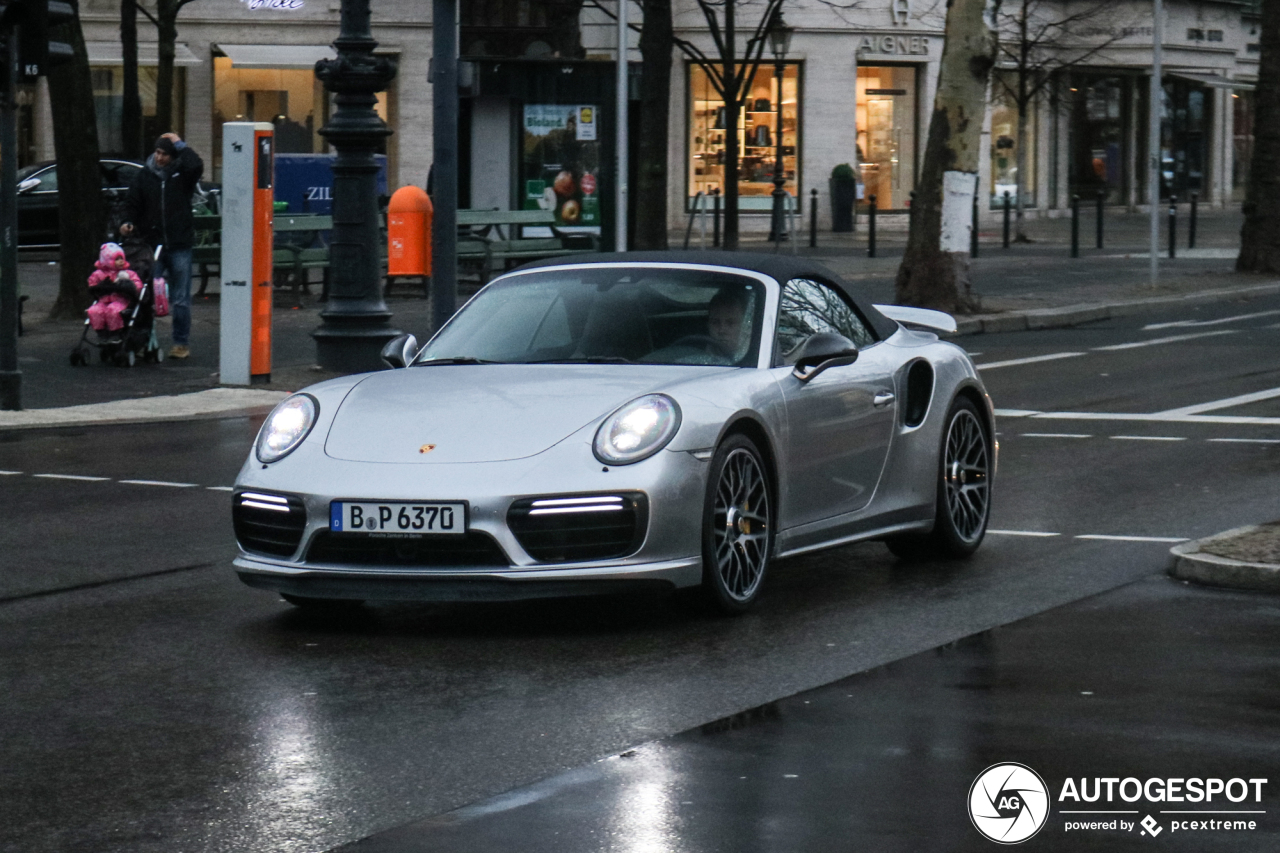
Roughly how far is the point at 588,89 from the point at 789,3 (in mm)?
10112

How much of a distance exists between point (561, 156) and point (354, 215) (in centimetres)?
1989

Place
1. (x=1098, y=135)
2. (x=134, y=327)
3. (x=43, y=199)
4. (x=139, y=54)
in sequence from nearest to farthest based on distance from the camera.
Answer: (x=134, y=327) → (x=43, y=199) → (x=139, y=54) → (x=1098, y=135)

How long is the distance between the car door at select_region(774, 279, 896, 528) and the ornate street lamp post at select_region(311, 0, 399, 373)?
9.44 metres

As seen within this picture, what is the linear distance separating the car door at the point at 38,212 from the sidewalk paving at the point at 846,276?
1.79 ft

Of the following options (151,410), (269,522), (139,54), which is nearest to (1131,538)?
(269,522)

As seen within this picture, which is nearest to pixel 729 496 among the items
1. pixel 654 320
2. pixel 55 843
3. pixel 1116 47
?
pixel 654 320

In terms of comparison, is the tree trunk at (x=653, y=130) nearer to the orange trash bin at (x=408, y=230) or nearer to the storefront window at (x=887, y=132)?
the orange trash bin at (x=408, y=230)

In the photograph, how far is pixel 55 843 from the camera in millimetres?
4770

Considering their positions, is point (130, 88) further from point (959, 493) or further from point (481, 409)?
point (481, 409)

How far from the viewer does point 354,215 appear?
1773 centimetres

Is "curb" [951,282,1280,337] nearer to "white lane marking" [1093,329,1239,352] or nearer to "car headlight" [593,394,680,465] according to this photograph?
"white lane marking" [1093,329,1239,352]

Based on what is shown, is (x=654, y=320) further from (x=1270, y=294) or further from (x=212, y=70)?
(x=212, y=70)

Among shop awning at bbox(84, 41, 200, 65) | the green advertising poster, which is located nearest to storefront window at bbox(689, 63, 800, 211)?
the green advertising poster

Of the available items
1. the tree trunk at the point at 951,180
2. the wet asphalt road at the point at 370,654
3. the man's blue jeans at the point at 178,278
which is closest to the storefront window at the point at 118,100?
the tree trunk at the point at 951,180
